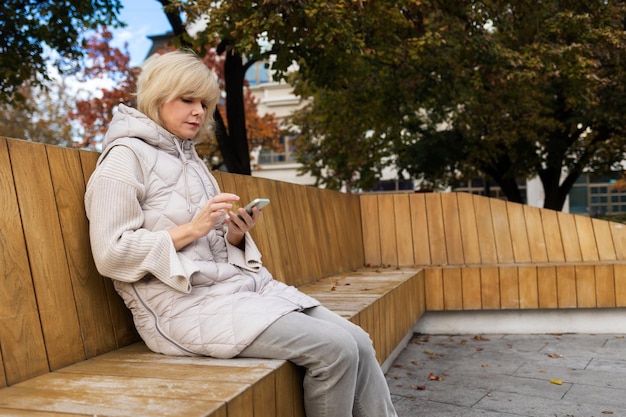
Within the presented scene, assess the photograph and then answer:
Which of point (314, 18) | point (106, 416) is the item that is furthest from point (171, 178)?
point (314, 18)

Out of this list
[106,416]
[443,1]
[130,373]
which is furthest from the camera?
[443,1]

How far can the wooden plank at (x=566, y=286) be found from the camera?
631 cm

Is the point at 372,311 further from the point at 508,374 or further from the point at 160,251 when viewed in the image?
the point at 160,251

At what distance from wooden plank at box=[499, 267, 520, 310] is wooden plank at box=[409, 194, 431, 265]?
39.4 inches

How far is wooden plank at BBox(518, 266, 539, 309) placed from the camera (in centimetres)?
636

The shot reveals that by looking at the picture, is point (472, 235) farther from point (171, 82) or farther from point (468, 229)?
point (171, 82)

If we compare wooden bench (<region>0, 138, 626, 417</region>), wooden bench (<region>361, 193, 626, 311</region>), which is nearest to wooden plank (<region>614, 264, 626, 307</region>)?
wooden bench (<region>0, 138, 626, 417</region>)

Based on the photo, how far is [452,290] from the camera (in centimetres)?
649

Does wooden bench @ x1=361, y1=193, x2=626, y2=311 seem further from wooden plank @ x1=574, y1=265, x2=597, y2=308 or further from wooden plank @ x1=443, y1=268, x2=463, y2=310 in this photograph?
wooden plank @ x1=574, y1=265, x2=597, y2=308

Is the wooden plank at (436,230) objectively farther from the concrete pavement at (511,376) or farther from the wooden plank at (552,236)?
the wooden plank at (552,236)

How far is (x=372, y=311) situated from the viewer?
154 inches

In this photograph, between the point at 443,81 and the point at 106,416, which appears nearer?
the point at 106,416

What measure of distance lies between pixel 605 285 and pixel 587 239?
3.13 feet

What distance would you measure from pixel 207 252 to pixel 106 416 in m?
1.00
